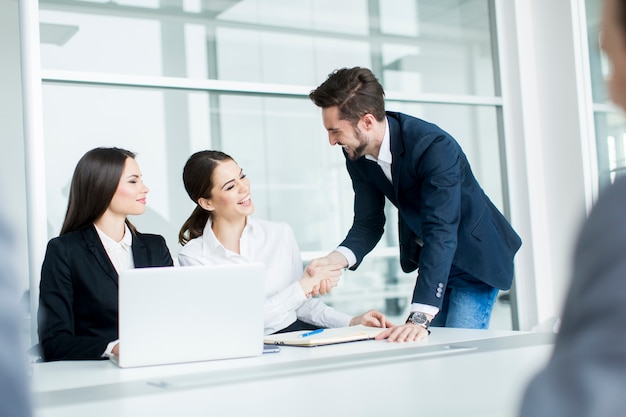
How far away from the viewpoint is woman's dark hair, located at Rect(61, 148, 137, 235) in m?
2.91

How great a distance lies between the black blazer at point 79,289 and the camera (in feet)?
8.54

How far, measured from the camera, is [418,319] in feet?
7.98

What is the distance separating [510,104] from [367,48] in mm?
1230

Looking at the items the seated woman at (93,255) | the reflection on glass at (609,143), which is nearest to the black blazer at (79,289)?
the seated woman at (93,255)

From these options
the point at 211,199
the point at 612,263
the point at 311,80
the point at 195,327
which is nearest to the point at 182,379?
the point at 195,327

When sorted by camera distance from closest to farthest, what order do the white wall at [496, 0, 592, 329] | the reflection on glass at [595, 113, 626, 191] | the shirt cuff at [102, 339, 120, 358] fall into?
the shirt cuff at [102, 339, 120, 358]
the reflection on glass at [595, 113, 626, 191]
the white wall at [496, 0, 592, 329]

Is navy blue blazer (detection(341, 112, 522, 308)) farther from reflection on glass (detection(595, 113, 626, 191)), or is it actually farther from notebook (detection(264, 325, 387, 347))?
reflection on glass (detection(595, 113, 626, 191))

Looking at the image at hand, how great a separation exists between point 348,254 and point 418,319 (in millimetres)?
651

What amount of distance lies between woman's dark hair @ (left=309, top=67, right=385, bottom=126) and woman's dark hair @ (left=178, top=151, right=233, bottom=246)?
529mm

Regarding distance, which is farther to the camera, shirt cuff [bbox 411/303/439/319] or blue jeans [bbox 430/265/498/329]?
blue jeans [bbox 430/265/498/329]

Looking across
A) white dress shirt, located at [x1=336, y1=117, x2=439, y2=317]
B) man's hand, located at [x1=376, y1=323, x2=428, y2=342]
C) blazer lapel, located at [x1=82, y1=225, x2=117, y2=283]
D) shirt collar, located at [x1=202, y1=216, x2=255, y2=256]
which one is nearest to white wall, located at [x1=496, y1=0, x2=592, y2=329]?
white dress shirt, located at [x1=336, y1=117, x2=439, y2=317]

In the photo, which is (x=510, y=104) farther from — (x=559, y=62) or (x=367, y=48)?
(x=367, y=48)

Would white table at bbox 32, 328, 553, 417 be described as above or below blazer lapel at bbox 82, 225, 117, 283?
below

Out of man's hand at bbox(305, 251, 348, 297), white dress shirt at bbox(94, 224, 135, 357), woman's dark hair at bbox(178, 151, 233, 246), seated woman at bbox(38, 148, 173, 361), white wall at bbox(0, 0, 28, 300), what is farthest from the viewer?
white wall at bbox(0, 0, 28, 300)
